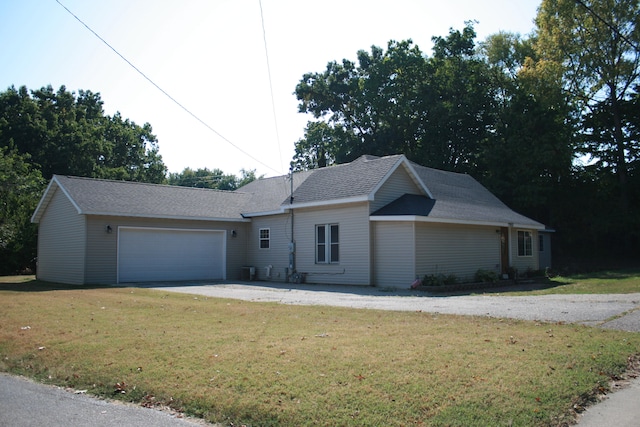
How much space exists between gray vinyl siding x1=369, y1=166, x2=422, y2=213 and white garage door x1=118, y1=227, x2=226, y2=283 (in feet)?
27.4

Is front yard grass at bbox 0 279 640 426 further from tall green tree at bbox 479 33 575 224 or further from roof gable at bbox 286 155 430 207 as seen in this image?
tall green tree at bbox 479 33 575 224

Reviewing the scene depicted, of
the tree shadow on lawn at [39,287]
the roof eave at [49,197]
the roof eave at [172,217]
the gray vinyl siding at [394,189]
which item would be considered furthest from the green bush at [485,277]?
the roof eave at [49,197]

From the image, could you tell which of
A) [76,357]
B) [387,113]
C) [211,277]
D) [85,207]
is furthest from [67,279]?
[387,113]

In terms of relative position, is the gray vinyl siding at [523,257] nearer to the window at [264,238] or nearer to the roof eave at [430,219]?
the roof eave at [430,219]

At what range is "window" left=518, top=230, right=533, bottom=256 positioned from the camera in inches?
979

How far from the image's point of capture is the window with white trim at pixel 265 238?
2445 centimetres

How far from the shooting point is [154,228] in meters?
22.3

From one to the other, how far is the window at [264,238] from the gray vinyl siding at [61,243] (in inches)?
304

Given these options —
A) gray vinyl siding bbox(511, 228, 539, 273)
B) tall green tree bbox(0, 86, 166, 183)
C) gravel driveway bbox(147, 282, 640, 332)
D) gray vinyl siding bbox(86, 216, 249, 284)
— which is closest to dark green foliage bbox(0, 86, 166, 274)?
tall green tree bbox(0, 86, 166, 183)

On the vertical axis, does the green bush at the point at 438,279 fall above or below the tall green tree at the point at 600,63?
below

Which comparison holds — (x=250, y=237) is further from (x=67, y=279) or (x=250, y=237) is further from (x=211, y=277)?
(x=67, y=279)

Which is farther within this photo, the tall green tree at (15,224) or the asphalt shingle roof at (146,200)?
the tall green tree at (15,224)

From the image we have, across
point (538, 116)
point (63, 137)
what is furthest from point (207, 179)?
point (538, 116)

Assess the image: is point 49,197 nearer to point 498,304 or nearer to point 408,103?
point 498,304
